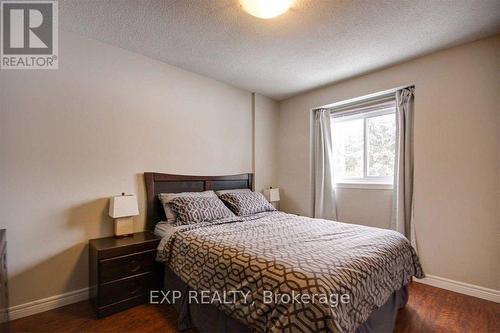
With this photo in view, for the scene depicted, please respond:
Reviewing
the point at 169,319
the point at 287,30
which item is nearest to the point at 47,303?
the point at 169,319

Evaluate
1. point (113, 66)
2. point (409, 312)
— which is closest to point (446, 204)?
point (409, 312)

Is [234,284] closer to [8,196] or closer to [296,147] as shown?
[8,196]

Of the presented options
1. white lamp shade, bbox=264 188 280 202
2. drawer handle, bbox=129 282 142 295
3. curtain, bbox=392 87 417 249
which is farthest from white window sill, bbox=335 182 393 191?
drawer handle, bbox=129 282 142 295

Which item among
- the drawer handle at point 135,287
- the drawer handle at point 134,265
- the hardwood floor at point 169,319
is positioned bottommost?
the hardwood floor at point 169,319

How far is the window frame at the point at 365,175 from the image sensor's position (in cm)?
301

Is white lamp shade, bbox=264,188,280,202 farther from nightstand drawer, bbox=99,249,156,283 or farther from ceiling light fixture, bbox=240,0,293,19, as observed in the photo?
ceiling light fixture, bbox=240,0,293,19

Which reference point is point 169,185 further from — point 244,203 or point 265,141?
point 265,141

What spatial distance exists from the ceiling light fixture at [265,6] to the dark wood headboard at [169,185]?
6.15 ft

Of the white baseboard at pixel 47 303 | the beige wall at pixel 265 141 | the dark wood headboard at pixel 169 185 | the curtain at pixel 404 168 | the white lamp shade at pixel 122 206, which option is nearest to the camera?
the white baseboard at pixel 47 303

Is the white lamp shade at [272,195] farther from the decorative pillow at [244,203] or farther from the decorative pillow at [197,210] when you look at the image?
the decorative pillow at [197,210]

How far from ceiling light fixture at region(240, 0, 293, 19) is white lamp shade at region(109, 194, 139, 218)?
194cm

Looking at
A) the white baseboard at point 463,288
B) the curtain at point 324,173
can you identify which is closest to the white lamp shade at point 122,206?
the curtain at point 324,173

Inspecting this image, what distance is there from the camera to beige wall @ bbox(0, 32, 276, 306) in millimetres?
1912

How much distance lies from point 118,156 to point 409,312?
305cm
